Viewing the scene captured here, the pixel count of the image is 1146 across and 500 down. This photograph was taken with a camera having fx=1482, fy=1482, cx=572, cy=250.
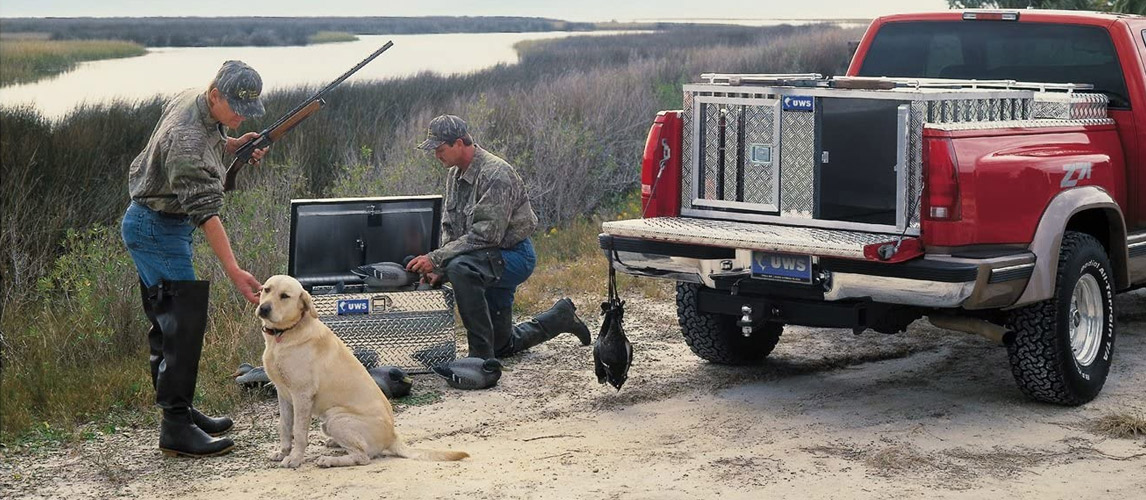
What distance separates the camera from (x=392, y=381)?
7.62m

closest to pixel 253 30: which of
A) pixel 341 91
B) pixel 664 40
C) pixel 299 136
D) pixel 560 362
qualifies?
pixel 664 40

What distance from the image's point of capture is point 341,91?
25172 millimetres

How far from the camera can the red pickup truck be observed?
661cm

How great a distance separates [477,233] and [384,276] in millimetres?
579

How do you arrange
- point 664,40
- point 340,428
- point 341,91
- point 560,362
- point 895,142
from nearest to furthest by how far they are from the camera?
point 340,428 < point 895,142 < point 560,362 < point 341,91 < point 664,40

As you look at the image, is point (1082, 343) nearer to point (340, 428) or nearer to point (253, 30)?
point (340, 428)

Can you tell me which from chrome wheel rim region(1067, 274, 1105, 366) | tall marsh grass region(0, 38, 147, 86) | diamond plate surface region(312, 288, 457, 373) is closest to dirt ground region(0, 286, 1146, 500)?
diamond plate surface region(312, 288, 457, 373)

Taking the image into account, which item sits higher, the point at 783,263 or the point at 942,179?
the point at 942,179

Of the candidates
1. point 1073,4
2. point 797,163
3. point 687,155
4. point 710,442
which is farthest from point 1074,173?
point 1073,4

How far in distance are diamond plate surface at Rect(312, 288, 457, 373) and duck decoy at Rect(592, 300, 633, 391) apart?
105cm

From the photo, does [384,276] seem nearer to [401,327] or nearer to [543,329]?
[401,327]

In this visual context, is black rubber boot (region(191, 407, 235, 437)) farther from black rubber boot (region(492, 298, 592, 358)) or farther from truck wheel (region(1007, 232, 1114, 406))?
truck wheel (region(1007, 232, 1114, 406))

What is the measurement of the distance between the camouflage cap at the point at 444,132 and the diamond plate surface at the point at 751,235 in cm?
115

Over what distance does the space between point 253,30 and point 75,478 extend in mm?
38129
